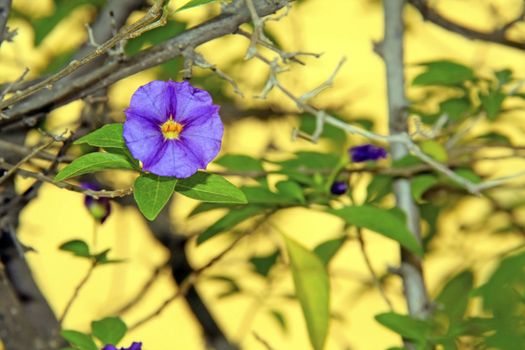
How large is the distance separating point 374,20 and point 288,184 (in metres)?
1.31

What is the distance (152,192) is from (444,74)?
379mm

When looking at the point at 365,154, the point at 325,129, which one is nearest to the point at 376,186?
the point at 365,154

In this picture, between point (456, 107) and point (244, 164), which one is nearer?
point (244, 164)

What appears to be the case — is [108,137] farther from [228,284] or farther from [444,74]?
[228,284]

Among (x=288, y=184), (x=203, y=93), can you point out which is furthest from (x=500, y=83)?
(x=203, y=93)

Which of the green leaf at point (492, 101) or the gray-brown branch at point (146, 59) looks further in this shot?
the green leaf at point (492, 101)

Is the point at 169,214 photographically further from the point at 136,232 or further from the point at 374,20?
the point at 374,20

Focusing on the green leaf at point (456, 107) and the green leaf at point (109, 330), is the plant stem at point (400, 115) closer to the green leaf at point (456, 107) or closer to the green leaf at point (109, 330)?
the green leaf at point (456, 107)

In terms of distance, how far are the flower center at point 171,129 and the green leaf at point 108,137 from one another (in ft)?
0.09

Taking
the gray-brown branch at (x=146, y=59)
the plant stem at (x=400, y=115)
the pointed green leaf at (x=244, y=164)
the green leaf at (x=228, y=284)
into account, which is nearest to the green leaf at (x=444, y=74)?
the plant stem at (x=400, y=115)

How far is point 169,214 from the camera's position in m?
1.18

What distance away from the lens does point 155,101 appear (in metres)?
0.52

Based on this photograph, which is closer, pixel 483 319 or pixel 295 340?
pixel 483 319

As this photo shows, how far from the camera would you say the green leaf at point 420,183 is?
74 cm
